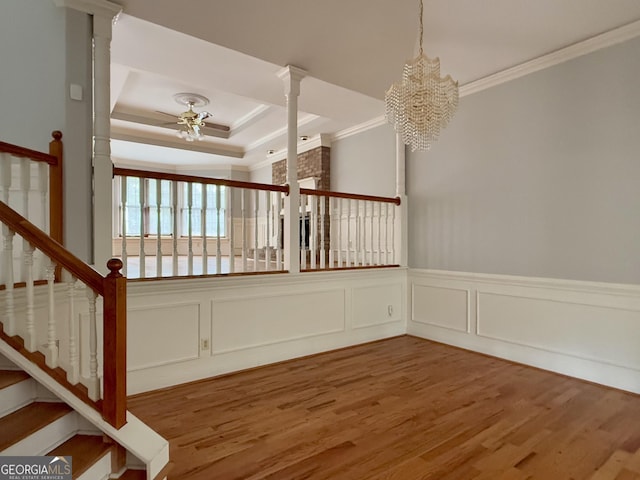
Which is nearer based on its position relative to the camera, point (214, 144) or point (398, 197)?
point (398, 197)

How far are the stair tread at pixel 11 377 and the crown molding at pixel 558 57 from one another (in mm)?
4763

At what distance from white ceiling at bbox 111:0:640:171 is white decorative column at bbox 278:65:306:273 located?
15 cm

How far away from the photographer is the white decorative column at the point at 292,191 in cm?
381

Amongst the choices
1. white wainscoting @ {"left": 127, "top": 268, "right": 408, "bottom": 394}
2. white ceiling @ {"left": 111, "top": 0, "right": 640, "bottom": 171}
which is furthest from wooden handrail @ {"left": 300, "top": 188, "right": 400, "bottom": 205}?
white ceiling @ {"left": 111, "top": 0, "right": 640, "bottom": 171}

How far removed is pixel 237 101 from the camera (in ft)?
18.3

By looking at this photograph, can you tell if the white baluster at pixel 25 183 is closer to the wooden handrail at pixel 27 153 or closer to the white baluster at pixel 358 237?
the wooden handrail at pixel 27 153

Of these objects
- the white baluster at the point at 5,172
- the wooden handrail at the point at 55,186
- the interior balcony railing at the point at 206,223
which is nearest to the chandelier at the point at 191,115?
the interior balcony railing at the point at 206,223

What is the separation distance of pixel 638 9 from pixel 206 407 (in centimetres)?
466

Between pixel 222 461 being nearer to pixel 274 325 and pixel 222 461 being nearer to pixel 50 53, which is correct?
pixel 274 325

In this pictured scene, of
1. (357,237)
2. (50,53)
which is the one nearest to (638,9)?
(357,237)

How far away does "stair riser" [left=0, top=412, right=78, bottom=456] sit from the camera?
1616 mm

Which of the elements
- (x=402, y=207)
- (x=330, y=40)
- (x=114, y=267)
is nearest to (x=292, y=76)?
(x=330, y=40)

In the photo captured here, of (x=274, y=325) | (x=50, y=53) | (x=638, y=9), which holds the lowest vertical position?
(x=274, y=325)

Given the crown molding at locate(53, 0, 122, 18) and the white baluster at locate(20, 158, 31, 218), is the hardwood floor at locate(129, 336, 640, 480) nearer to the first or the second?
the white baluster at locate(20, 158, 31, 218)
